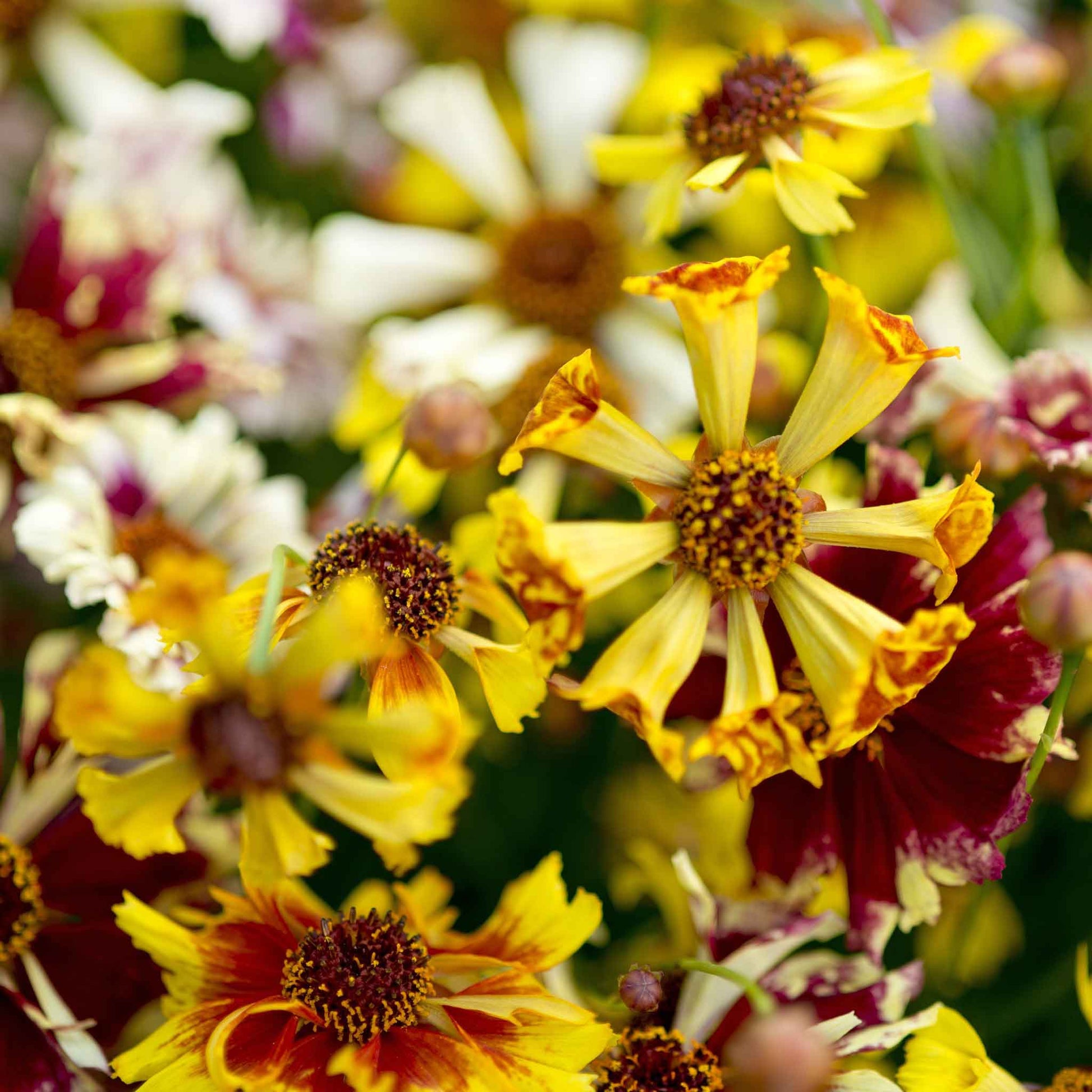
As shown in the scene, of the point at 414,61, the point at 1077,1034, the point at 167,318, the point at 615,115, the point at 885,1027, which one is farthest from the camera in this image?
the point at 414,61

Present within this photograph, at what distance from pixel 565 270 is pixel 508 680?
1.64 ft

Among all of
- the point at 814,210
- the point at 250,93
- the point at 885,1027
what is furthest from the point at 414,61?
the point at 885,1027

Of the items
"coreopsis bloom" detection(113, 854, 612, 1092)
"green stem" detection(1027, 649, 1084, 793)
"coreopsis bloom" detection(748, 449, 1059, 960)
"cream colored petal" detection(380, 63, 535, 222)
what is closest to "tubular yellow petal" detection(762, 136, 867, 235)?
"coreopsis bloom" detection(748, 449, 1059, 960)

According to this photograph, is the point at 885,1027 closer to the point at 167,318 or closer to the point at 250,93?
the point at 167,318

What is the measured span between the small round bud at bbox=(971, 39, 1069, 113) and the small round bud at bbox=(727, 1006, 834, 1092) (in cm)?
57

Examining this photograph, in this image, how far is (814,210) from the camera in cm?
57

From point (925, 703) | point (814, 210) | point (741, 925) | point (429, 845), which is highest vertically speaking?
point (814, 210)

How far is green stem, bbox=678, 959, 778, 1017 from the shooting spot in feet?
1.49

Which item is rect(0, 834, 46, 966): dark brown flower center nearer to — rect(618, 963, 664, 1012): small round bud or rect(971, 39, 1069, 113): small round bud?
rect(618, 963, 664, 1012): small round bud

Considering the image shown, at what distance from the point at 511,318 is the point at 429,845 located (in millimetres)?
409

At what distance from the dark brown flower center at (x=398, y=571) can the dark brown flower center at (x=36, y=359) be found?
304 mm

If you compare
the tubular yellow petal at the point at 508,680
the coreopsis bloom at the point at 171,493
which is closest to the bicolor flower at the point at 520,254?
the coreopsis bloom at the point at 171,493

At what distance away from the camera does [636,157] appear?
68 centimetres

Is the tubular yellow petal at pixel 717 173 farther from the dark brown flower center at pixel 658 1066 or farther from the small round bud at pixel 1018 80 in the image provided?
the dark brown flower center at pixel 658 1066
